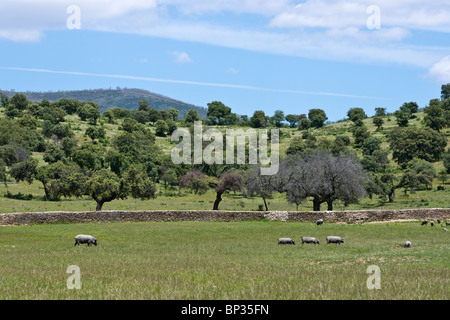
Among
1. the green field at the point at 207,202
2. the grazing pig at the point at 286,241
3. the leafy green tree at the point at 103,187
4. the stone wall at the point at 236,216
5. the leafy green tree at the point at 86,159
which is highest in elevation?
the leafy green tree at the point at 86,159

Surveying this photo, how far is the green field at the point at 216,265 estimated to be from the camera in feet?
47.6

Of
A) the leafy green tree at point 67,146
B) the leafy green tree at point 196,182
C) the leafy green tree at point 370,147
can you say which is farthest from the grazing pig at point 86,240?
the leafy green tree at point 370,147

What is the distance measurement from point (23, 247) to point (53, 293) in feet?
60.6

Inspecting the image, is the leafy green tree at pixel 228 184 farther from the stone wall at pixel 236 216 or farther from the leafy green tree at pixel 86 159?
the leafy green tree at pixel 86 159

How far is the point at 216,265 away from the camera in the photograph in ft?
69.3

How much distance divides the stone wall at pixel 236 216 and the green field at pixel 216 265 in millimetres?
5957

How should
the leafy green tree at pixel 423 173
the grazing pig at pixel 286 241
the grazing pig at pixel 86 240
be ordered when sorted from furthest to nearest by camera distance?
the leafy green tree at pixel 423 173, the grazing pig at pixel 286 241, the grazing pig at pixel 86 240

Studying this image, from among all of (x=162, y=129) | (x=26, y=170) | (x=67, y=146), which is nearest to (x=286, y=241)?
(x=26, y=170)

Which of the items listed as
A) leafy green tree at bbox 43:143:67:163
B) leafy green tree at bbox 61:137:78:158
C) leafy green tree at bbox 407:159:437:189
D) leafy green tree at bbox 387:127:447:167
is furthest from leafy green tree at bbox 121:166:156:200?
leafy green tree at bbox 387:127:447:167

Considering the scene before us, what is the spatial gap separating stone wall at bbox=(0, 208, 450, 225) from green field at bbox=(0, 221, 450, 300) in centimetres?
596

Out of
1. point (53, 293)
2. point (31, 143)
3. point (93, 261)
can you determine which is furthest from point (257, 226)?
point (31, 143)

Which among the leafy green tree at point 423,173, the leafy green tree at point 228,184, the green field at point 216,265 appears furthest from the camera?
the leafy green tree at point 423,173

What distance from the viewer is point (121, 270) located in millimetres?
19391
